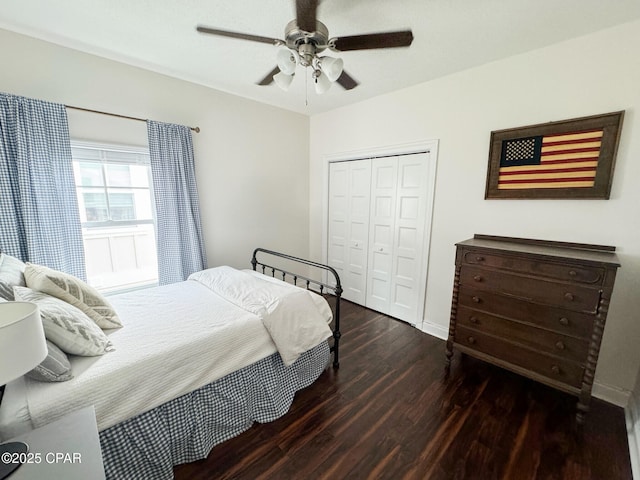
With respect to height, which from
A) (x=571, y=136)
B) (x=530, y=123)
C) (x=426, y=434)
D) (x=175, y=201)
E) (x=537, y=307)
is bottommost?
(x=426, y=434)

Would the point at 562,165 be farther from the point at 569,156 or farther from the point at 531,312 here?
the point at 531,312

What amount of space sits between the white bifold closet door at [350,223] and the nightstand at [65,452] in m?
2.97

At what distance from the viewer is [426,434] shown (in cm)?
166

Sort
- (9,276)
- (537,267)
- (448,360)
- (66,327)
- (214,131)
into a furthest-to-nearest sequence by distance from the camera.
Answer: (214,131)
(448,360)
(537,267)
(9,276)
(66,327)

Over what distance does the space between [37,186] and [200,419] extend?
2.13 meters

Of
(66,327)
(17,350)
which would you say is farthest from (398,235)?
(17,350)

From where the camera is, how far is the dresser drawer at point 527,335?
1707 millimetres

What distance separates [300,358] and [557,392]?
2.02 m

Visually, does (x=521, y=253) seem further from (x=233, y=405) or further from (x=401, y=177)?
(x=233, y=405)

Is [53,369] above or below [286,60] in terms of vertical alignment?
below

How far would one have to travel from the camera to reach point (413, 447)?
1577 millimetres

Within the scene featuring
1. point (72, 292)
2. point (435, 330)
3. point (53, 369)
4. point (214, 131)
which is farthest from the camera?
point (214, 131)

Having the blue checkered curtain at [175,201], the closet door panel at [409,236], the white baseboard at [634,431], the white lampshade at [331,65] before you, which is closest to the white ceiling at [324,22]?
the white lampshade at [331,65]

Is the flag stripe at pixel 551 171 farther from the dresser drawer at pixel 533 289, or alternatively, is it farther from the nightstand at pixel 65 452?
the nightstand at pixel 65 452
